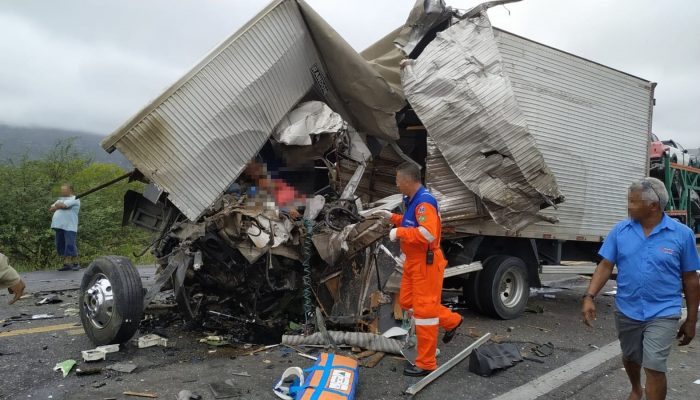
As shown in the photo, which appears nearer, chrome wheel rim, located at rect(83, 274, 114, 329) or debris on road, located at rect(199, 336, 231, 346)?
chrome wheel rim, located at rect(83, 274, 114, 329)

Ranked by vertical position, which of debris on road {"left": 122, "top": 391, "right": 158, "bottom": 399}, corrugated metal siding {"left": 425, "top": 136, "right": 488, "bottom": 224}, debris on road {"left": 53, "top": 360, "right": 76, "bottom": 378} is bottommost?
debris on road {"left": 122, "top": 391, "right": 158, "bottom": 399}

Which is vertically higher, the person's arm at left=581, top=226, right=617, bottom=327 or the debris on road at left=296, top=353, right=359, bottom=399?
the person's arm at left=581, top=226, right=617, bottom=327

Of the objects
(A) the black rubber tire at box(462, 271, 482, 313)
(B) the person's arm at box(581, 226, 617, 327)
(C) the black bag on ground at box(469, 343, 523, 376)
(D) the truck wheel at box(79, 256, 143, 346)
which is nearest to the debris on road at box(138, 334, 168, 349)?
(D) the truck wheel at box(79, 256, 143, 346)

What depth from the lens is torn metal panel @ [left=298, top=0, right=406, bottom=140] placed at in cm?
482

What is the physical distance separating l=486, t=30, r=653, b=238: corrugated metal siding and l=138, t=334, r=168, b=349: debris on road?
13.6ft

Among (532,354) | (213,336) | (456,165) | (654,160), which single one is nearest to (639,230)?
(532,354)

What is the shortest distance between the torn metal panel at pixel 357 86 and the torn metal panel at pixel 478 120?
0.86 ft

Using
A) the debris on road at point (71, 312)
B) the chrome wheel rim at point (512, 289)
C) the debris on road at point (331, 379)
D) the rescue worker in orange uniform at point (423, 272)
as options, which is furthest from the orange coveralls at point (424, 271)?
the debris on road at point (71, 312)

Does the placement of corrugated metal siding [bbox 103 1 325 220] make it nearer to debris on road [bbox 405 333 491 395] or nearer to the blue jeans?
debris on road [bbox 405 333 491 395]

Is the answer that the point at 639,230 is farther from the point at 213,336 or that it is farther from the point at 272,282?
the point at 213,336

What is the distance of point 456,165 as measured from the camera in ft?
16.9

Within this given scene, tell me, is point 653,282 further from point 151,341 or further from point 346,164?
point 151,341

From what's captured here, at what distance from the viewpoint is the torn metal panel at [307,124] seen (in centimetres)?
467

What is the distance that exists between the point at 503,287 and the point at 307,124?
324cm
